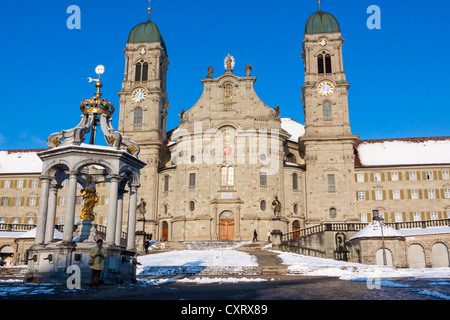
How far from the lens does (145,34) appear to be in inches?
2623

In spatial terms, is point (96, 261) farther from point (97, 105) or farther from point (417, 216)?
point (417, 216)

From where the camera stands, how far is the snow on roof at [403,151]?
197ft

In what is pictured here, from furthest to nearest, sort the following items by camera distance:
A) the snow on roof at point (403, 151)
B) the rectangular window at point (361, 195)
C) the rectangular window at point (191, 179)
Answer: the snow on roof at point (403, 151) < the rectangular window at point (361, 195) < the rectangular window at point (191, 179)

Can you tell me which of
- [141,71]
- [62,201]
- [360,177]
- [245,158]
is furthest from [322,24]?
[62,201]

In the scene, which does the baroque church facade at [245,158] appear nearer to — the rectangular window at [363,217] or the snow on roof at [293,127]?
the rectangular window at [363,217]

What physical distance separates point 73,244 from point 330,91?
160ft

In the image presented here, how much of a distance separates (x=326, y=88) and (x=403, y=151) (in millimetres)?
14141

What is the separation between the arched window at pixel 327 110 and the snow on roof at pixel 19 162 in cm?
4058

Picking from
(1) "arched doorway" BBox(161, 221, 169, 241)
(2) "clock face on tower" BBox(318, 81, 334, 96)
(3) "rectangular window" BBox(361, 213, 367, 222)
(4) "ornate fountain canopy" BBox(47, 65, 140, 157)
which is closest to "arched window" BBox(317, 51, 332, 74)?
(2) "clock face on tower" BBox(318, 81, 334, 96)

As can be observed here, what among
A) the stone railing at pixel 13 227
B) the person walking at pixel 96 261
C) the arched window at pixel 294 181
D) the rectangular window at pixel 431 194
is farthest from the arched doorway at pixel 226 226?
the person walking at pixel 96 261

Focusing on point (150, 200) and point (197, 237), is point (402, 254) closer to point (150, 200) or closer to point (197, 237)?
point (197, 237)

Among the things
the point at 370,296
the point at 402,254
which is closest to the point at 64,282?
the point at 370,296

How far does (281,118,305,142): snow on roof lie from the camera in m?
70.2

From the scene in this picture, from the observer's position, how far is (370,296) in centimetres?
1130
